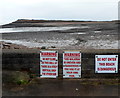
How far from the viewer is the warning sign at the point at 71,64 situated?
640cm

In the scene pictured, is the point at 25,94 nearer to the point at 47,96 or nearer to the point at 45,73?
the point at 47,96

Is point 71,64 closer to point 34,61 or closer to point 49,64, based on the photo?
point 49,64

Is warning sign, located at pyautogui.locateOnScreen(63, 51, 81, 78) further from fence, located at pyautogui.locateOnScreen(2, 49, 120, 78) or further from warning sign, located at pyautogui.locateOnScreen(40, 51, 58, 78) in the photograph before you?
warning sign, located at pyautogui.locateOnScreen(40, 51, 58, 78)

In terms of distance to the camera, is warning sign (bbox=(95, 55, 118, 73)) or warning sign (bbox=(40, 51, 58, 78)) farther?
warning sign (bbox=(40, 51, 58, 78))

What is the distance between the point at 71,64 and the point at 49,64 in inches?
26.0

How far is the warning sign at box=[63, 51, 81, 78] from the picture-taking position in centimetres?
640

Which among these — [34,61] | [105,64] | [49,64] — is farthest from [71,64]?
[34,61]

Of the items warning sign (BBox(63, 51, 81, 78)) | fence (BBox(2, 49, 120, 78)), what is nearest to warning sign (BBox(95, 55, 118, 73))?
fence (BBox(2, 49, 120, 78))

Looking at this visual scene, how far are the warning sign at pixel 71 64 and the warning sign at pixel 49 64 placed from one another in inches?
10.5

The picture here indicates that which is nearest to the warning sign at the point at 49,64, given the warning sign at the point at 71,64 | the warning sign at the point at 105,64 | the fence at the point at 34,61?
the fence at the point at 34,61

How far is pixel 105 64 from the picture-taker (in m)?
6.42

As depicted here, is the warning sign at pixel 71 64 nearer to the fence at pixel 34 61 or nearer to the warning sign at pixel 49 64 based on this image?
the fence at pixel 34 61

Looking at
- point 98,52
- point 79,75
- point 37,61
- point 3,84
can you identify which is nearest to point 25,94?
point 3,84

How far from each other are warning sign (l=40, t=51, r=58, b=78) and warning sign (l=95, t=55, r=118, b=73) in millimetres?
1210
